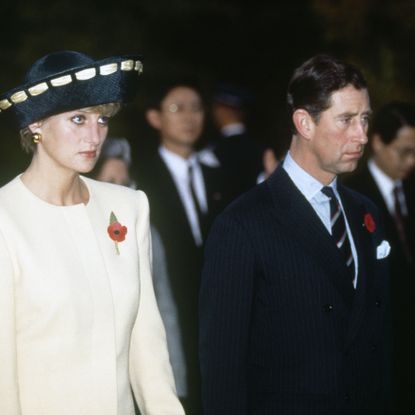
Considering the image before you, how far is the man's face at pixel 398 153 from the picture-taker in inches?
231

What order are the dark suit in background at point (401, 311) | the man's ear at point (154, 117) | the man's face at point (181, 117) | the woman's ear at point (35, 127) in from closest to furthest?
the woman's ear at point (35, 127)
the dark suit in background at point (401, 311)
the man's face at point (181, 117)
the man's ear at point (154, 117)

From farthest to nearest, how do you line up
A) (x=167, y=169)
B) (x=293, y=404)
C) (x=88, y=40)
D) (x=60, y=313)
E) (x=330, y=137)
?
(x=88, y=40)
(x=167, y=169)
(x=330, y=137)
(x=293, y=404)
(x=60, y=313)

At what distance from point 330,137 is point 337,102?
14cm

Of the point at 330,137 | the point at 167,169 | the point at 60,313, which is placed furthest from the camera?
the point at 167,169

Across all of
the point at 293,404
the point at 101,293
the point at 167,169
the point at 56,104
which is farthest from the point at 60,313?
the point at 167,169

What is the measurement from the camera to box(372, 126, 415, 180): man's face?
587 cm

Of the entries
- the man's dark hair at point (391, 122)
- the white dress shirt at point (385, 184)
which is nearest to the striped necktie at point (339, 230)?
the white dress shirt at point (385, 184)

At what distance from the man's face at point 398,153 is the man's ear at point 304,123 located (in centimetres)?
231

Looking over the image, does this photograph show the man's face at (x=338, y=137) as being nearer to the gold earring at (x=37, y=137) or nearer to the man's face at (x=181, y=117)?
the gold earring at (x=37, y=137)

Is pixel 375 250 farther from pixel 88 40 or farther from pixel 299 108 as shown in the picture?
pixel 88 40

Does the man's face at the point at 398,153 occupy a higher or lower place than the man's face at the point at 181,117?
lower

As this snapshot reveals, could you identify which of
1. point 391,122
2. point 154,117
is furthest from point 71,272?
point 154,117

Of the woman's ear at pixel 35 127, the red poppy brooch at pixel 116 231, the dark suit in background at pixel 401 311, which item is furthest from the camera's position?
the dark suit in background at pixel 401 311

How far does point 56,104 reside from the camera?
10.0ft
